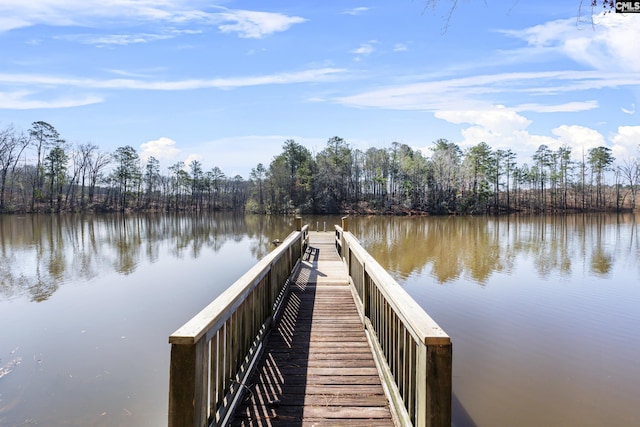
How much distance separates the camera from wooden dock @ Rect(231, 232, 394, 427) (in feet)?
9.50

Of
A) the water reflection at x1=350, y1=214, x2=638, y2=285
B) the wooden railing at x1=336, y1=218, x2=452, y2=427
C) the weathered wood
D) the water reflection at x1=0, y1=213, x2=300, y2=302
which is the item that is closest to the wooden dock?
the weathered wood

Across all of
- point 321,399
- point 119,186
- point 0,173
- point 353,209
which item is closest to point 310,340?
point 321,399

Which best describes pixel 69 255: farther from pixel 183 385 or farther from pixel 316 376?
pixel 183 385

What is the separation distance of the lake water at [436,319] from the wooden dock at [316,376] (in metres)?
1.53

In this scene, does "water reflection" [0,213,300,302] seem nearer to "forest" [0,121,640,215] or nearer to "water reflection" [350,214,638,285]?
"water reflection" [350,214,638,285]

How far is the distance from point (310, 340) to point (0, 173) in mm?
60814

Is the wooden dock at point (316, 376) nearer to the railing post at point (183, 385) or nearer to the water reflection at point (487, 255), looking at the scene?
the railing post at point (183, 385)

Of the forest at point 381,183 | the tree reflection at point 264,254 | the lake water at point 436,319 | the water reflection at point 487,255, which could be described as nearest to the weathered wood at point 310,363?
the lake water at point 436,319

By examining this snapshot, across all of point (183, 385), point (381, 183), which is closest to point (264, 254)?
point (183, 385)

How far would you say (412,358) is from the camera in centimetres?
260

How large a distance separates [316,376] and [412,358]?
1.30 meters

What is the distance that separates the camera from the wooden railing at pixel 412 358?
208 centimetres

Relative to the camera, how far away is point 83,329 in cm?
724

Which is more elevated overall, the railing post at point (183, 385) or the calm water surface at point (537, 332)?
the railing post at point (183, 385)
